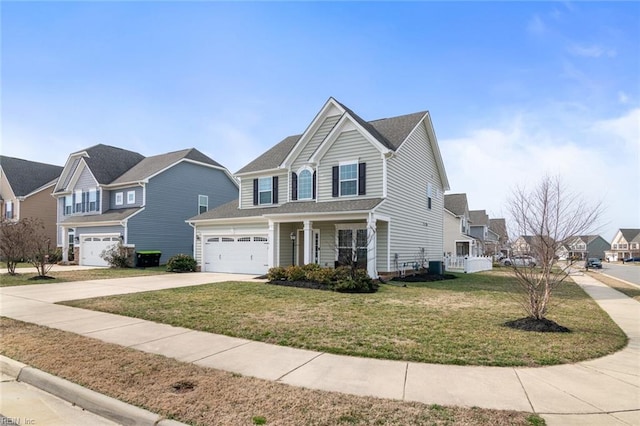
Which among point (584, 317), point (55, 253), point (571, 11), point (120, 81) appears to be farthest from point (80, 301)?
point (55, 253)

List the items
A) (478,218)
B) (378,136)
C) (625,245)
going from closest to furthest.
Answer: (378,136) < (478,218) < (625,245)

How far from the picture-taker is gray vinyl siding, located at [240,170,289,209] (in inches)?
799

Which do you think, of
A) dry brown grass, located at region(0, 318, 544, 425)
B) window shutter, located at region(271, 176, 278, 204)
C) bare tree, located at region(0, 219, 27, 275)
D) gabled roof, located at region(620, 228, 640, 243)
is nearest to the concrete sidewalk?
dry brown grass, located at region(0, 318, 544, 425)

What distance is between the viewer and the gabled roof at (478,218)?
1969 inches

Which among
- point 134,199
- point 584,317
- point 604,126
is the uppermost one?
point 604,126

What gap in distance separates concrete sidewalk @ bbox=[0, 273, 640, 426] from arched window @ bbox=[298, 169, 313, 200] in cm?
1230

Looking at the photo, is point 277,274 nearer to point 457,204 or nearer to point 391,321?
point 391,321

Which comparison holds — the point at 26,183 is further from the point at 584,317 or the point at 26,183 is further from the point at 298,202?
the point at 584,317

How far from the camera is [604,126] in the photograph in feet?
46.5

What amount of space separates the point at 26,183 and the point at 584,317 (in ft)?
150

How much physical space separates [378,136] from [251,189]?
850cm

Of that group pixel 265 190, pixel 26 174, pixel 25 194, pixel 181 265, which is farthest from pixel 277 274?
pixel 26 174

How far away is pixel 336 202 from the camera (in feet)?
57.2

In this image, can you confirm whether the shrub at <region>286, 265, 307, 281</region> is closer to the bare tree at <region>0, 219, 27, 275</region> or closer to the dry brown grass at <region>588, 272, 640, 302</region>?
the dry brown grass at <region>588, 272, 640, 302</region>
